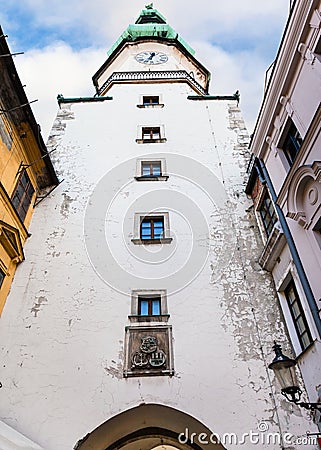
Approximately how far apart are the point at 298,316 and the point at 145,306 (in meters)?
3.22

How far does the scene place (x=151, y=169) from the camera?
1159cm

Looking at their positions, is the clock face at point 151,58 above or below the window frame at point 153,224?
above

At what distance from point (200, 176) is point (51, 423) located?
7.37 m

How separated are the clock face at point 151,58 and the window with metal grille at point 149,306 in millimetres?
12618

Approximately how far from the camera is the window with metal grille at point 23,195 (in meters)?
8.91

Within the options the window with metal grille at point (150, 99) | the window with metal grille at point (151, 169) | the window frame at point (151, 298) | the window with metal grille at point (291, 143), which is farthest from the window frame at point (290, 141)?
the window with metal grille at point (150, 99)

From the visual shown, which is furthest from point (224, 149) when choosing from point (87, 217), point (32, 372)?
point (32, 372)

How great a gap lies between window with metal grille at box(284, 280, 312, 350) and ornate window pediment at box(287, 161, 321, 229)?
1795 millimetres

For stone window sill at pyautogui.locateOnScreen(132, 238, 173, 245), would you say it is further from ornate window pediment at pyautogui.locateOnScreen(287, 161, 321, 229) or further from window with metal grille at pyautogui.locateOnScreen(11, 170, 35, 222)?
ornate window pediment at pyautogui.locateOnScreen(287, 161, 321, 229)

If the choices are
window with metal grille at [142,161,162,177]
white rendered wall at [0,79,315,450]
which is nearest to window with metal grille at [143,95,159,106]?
white rendered wall at [0,79,315,450]

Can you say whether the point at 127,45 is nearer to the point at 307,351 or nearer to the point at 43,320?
the point at 43,320

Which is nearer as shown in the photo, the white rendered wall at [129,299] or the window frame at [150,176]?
the white rendered wall at [129,299]

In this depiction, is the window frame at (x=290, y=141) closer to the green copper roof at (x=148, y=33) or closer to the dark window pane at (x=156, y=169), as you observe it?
the dark window pane at (x=156, y=169)

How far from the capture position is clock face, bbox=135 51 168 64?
1732 centimetres
